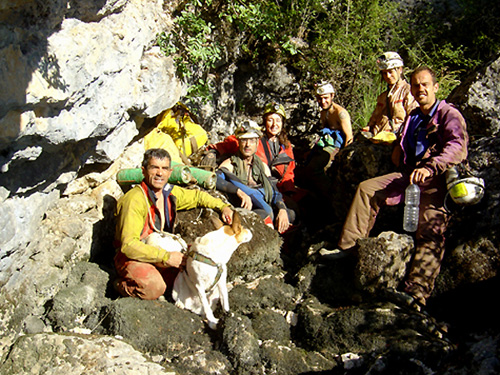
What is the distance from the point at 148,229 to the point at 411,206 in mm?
2842

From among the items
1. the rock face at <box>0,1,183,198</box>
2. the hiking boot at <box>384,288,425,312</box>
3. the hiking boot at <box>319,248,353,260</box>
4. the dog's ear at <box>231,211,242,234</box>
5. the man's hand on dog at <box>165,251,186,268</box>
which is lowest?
the hiking boot at <box>384,288,425,312</box>

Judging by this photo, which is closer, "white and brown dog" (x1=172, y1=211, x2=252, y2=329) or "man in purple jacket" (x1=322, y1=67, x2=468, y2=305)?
"white and brown dog" (x1=172, y1=211, x2=252, y2=329)

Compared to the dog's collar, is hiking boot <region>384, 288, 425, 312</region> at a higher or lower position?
lower

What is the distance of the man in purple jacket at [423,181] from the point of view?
4.76m

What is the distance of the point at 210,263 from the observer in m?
4.23

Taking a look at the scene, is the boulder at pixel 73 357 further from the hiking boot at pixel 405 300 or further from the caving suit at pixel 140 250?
the hiking boot at pixel 405 300

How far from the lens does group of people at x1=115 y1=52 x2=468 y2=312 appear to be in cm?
470

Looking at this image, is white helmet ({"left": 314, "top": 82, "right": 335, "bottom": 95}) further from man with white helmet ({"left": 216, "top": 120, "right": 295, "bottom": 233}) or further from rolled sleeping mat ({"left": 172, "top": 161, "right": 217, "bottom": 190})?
rolled sleeping mat ({"left": 172, "top": 161, "right": 217, "bottom": 190})

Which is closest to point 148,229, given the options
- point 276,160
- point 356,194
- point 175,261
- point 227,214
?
point 175,261

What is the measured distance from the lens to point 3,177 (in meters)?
3.97

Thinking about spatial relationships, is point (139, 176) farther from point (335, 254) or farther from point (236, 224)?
point (335, 254)

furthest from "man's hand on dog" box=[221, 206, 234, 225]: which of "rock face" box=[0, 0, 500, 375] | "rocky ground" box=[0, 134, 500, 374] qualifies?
"rock face" box=[0, 0, 500, 375]

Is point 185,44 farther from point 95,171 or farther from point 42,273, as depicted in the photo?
point 42,273

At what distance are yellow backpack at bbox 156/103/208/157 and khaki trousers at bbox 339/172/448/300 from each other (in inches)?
112
